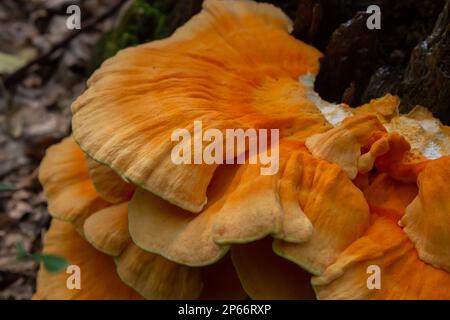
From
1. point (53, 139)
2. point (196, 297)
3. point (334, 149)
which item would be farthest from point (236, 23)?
point (53, 139)

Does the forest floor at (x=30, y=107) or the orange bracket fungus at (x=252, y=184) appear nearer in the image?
the orange bracket fungus at (x=252, y=184)

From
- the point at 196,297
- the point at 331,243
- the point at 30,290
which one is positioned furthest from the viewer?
the point at 30,290

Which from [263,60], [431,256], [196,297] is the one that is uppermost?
[263,60]

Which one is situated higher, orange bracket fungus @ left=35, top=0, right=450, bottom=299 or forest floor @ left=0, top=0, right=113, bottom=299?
orange bracket fungus @ left=35, top=0, right=450, bottom=299

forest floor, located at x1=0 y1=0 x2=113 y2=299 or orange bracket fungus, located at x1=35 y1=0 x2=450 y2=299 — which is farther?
forest floor, located at x1=0 y1=0 x2=113 y2=299

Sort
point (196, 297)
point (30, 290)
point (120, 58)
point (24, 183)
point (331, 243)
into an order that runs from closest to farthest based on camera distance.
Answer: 1. point (331, 243)
2. point (196, 297)
3. point (120, 58)
4. point (30, 290)
5. point (24, 183)

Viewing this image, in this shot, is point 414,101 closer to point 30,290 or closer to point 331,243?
point 331,243

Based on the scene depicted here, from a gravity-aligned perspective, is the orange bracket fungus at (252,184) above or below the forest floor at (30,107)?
above

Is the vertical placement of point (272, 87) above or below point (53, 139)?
above
